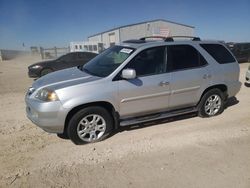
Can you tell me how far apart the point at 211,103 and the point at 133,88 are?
2181 mm

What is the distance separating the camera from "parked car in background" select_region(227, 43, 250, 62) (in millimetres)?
18797

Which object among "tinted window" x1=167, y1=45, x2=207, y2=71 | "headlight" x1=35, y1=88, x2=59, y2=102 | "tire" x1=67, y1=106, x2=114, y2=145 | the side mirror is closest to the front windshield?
the side mirror

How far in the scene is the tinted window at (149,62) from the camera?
483 centimetres

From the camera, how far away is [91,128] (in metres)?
4.60

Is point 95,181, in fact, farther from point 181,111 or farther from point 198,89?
point 198,89

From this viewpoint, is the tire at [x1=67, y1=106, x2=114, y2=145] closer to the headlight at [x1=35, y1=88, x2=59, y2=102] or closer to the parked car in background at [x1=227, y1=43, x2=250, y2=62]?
the headlight at [x1=35, y1=88, x2=59, y2=102]

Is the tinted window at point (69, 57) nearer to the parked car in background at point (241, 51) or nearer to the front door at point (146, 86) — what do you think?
the front door at point (146, 86)

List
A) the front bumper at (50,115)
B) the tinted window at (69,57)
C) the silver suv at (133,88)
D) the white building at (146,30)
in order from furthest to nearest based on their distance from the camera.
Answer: the white building at (146,30) → the tinted window at (69,57) → the silver suv at (133,88) → the front bumper at (50,115)

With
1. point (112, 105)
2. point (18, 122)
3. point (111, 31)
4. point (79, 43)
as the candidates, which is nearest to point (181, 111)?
point (112, 105)

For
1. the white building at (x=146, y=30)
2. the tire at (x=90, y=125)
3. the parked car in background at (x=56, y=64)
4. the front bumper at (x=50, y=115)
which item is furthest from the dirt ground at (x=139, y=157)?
the white building at (x=146, y=30)

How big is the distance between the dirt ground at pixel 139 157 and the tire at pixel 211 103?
0.20 meters

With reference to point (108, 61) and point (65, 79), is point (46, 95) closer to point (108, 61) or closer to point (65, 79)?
point (65, 79)

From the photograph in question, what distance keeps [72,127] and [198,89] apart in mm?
2787

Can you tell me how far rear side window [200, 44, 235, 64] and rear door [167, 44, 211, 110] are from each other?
32 centimetres
